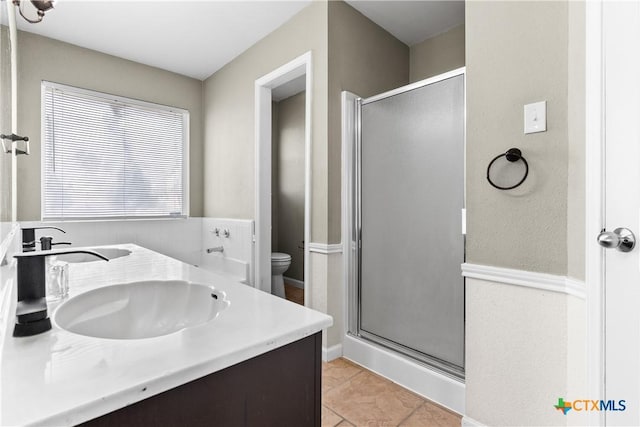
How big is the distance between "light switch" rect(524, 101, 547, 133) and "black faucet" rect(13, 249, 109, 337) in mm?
1593

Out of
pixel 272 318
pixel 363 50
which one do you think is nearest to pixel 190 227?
pixel 363 50

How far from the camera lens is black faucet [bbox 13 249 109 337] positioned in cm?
65

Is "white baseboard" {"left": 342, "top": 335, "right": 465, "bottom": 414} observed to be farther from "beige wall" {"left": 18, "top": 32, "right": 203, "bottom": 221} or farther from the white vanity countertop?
"beige wall" {"left": 18, "top": 32, "right": 203, "bottom": 221}

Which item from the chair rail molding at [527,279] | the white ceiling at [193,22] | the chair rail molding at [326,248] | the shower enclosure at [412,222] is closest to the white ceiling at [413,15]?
the white ceiling at [193,22]

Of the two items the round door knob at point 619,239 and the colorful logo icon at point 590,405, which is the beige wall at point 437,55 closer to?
the round door knob at point 619,239

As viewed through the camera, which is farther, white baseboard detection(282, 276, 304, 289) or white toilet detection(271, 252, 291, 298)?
white baseboard detection(282, 276, 304, 289)

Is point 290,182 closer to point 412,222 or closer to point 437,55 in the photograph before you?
point 437,55

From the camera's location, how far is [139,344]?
24.5 inches

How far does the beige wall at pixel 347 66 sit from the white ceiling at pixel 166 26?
1.10 feet

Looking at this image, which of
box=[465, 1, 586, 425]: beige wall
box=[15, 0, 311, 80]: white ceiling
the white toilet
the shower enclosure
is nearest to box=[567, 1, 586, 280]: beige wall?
box=[465, 1, 586, 425]: beige wall

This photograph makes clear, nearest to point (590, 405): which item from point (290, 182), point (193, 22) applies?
point (193, 22)

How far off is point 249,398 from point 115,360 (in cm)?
27

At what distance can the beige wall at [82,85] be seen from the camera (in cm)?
132

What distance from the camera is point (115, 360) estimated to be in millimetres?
563
